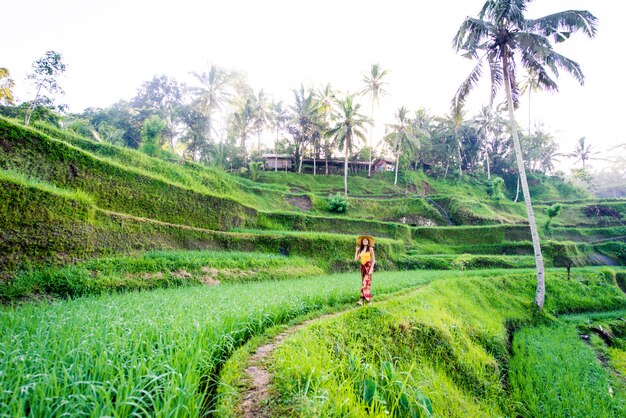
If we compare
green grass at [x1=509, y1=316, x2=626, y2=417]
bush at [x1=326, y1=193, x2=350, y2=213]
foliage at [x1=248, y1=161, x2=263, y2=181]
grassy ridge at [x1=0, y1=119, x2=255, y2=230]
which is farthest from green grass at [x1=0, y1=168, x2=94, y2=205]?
foliage at [x1=248, y1=161, x2=263, y2=181]

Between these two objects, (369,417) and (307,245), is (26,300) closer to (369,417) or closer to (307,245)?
(369,417)

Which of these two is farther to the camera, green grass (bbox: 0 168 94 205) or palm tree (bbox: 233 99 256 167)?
palm tree (bbox: 233 99 256 167)

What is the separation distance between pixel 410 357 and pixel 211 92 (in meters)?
36.8

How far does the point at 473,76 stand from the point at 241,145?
104 ft

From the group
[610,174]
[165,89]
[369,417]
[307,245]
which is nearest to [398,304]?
[369,417]

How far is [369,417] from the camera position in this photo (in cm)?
332

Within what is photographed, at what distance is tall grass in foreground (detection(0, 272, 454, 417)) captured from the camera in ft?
6.82

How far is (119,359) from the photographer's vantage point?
2777 millimetres

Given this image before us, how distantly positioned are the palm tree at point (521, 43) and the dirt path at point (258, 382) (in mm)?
12636

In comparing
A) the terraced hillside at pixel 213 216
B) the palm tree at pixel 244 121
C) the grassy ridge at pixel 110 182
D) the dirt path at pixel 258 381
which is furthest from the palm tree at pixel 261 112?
the dirt path at pixel 258 381

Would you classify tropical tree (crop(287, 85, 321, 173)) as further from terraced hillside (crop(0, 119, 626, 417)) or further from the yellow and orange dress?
the yellow and orange dress

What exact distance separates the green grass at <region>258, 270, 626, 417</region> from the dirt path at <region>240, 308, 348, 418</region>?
12cm

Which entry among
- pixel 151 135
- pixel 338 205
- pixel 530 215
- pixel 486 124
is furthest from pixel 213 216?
pixel 486 124

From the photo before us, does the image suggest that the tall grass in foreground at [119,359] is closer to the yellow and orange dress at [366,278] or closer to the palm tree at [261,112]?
the yellow and orange dress at [366,278]
